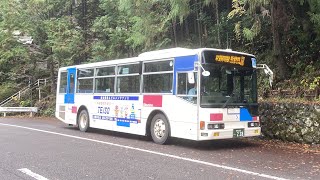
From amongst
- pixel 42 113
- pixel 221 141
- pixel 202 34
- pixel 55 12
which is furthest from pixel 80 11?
pixel 221 141

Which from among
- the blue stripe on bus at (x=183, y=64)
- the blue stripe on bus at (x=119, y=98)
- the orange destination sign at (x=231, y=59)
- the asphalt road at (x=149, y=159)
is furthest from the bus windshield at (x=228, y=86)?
the blue stripe on bus at (x=119, y=98)

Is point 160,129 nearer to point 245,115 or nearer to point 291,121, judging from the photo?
point 245,115

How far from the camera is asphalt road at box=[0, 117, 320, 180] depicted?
783cm

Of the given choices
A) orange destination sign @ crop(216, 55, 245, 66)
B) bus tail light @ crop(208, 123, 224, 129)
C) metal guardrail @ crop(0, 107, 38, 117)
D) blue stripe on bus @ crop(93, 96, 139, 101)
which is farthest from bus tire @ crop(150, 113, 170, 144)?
metal guardrail @ crop(0, 107, 38, 117)

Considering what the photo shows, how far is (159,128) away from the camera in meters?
12.5

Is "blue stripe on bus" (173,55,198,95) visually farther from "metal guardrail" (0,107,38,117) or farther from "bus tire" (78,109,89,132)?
"metal guardrail" (0,107,38,117)

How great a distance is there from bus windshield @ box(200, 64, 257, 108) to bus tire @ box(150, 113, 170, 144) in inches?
68.6

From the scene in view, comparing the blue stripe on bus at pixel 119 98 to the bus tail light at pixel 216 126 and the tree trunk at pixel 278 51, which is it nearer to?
the bus tail light at pixel 216 126

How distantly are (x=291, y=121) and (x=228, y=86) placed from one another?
268cm

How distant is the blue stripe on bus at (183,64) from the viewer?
444 inches

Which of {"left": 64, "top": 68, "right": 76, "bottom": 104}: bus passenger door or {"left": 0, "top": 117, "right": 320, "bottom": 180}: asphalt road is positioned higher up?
{"left": 64, "top": 68, "right": 76, "bottom": 104}: bus passenger door

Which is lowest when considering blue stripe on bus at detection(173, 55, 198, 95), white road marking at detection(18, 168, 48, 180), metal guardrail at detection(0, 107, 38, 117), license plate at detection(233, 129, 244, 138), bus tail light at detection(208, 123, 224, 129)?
white road marking at detection(18, 168, 48, 180)

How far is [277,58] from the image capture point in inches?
666

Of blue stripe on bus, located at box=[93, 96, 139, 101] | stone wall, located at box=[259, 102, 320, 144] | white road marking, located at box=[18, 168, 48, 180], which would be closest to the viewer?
white road marking, located at box=[18, 168, 48, 180]
